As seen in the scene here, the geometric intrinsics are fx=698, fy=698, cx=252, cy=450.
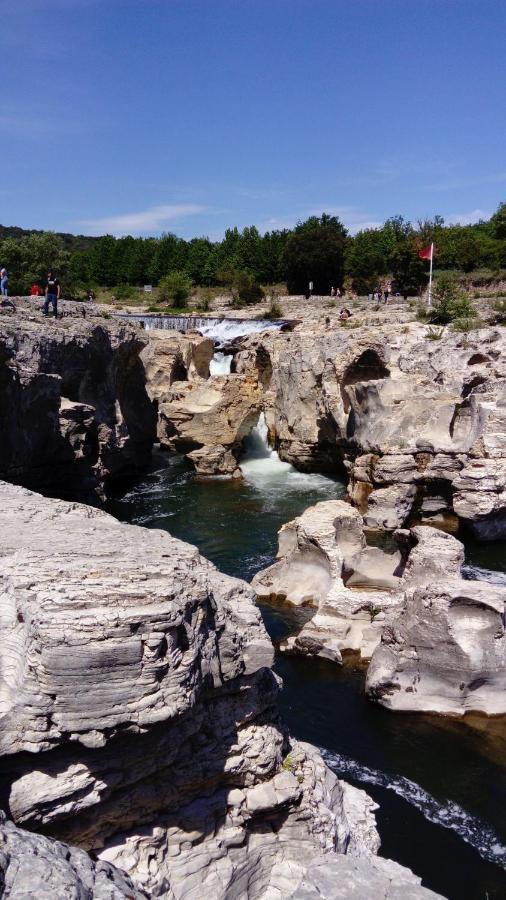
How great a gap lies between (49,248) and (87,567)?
164 feet

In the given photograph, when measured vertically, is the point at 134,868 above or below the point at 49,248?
below

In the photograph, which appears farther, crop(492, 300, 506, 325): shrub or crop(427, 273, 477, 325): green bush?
crop(427, 273, 477, 325): green bush

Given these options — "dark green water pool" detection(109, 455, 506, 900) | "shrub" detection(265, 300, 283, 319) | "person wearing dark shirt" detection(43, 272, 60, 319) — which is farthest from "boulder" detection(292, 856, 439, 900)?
"shrub" detection(265, 300, 283, 319)

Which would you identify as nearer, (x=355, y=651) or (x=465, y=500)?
(x=355, y=651)

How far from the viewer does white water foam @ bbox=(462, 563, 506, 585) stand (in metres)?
18.6

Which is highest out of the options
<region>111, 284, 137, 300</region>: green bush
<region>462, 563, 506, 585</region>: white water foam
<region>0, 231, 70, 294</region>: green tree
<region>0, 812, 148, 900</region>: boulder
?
<region>0, 231, 70, 294</region>: green tree

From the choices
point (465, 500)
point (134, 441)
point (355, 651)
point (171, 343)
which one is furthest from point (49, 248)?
point (355, 651)

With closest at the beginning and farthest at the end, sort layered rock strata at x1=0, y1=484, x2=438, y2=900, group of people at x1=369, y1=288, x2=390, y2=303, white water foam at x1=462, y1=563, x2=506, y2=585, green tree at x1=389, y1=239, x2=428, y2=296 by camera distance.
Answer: layered rock strata at x1=0, y1=484, x2=438, y2=900 → white water foam at x1=462, y1=563, x2=506, y2=585 → group of people at x1=369, y1=288, x2=390, y2=303 → green tree at x1=389, y1=239, x2=428, y2=296

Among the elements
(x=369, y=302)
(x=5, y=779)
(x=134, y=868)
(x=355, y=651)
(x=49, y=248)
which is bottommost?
(x=355, y=651)

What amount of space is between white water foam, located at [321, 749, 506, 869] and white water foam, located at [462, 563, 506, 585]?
27.2 feet

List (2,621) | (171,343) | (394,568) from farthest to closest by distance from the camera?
1. (171,343)
2. (394,568)
3. (2,621)

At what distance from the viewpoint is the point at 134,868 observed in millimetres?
6867

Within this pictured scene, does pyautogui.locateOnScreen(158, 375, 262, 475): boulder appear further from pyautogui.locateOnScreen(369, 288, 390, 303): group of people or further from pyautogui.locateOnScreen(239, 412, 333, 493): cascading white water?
pyautogui.locateOnScreen(369, 288, 390, 303): group of people

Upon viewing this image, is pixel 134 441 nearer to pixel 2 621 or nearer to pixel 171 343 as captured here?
pixel 171 343
